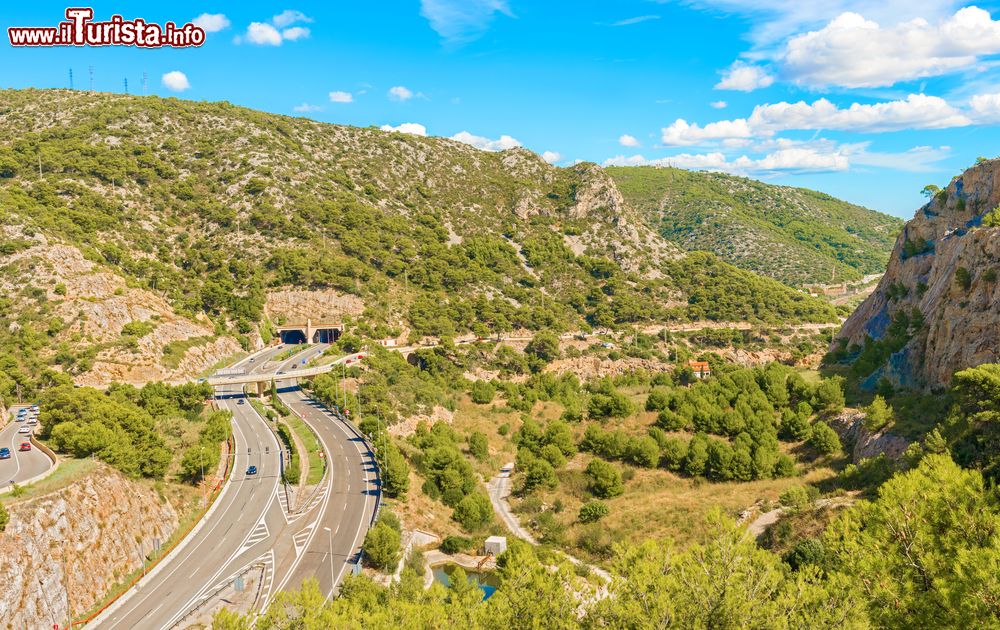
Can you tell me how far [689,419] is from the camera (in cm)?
6356

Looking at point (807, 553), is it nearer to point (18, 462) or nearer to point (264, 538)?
point (264, 538)

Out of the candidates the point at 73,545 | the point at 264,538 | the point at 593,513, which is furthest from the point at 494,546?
the point at 73,545

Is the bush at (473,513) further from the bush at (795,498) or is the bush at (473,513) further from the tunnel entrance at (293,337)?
the tunnel entrance at (293,337)

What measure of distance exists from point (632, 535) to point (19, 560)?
37.7 meters

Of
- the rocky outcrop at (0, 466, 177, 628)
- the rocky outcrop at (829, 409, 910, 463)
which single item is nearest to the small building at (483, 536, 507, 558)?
the rocky outcrop at (0, 466, 177, 628)

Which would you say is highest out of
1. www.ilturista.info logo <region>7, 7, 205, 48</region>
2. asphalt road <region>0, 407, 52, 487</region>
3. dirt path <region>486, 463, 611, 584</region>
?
www.ilturista.info logo <region>7, 7, 205, 48</region>

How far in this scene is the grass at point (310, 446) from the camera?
5312 centimetres

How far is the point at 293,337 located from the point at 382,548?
231 feet

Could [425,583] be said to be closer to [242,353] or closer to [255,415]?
[255,415]

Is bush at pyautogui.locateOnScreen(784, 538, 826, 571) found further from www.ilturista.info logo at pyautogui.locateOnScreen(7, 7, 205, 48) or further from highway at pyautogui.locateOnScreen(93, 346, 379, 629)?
www.ilturista.info logo at pyautogui.locateOnScreen(7, 7, 205, 48)

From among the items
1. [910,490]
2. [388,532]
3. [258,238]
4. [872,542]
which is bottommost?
[388,532]

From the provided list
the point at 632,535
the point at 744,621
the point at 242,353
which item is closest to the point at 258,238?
the point at 242,353

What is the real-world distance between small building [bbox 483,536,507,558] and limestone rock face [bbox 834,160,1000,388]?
1438 inches

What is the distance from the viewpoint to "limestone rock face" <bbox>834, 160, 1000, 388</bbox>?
146 feet
